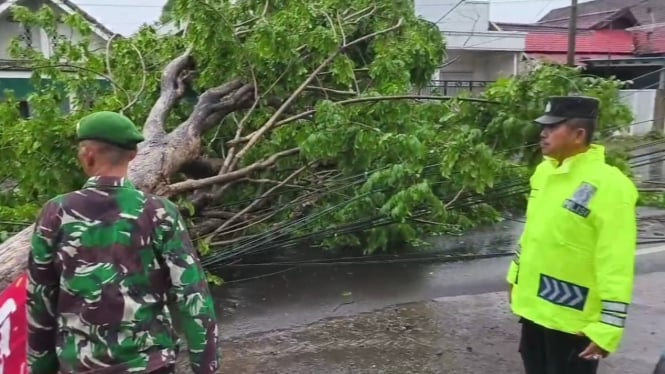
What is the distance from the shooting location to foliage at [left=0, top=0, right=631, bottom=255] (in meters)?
5.36

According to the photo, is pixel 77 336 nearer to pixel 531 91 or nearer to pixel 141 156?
pixel 141 156

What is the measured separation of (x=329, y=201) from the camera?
6.10m

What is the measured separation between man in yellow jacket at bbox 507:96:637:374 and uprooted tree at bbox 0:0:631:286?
2414 mm

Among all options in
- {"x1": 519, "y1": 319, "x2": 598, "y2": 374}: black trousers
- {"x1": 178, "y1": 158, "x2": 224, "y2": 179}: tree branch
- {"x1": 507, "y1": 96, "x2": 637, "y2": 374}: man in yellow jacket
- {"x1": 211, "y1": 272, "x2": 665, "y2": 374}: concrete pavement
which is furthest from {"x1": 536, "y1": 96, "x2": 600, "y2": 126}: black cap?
{"x1": 178, "y1": 158, "x2": 224, "y2": 179}: tree branch

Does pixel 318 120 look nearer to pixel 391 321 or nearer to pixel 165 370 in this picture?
pixel 391 321

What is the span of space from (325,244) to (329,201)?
458 mm

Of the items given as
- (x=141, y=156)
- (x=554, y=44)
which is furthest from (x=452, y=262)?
(x=554, y=44)

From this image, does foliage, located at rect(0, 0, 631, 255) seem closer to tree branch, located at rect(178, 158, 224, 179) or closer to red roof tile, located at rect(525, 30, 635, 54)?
tree branch, located at rect(178, 158, 224, 179)

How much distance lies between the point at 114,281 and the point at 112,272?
0.09ft

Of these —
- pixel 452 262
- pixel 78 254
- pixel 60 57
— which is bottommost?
pixel 452 262

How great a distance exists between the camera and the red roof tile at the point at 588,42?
26703 millimetres

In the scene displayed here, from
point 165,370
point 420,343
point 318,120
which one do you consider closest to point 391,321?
point 420,343

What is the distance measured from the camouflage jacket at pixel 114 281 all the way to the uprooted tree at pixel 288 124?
2789 millimetres

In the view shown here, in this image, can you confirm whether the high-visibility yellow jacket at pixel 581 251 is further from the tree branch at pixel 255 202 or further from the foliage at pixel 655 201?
the foliage at pixel 655 201
